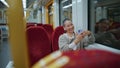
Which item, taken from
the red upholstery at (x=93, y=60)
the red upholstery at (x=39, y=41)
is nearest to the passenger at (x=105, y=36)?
the red upholstery at (x=39, y=41)

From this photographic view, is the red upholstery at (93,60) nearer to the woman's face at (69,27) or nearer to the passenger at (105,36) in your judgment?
the woman's face at (69,27)

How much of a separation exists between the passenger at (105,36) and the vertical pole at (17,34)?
92.1 inches

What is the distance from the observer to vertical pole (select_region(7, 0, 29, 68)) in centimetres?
42

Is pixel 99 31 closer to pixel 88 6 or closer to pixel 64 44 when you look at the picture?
pixel 88 6

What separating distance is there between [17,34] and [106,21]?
275 cm

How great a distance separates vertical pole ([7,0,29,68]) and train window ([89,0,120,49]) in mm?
2324

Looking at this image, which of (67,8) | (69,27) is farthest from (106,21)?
(67,8)

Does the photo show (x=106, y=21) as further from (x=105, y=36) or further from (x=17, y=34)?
(x=17, y=34)

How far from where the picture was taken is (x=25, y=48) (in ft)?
1.41

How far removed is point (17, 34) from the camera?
0.43 m

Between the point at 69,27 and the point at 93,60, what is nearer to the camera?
the point at 93,60

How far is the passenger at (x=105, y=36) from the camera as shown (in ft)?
9.16

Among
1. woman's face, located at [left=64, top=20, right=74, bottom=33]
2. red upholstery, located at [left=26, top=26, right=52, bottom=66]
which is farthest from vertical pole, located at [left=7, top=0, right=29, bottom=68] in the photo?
red upholstery, located at [left=26, top=26, right=52, bottom=66]

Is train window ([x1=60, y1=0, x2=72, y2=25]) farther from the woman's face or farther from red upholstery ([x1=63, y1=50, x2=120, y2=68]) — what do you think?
red upholstery ([x1=63, y1=50, x2=120, y2=68])
